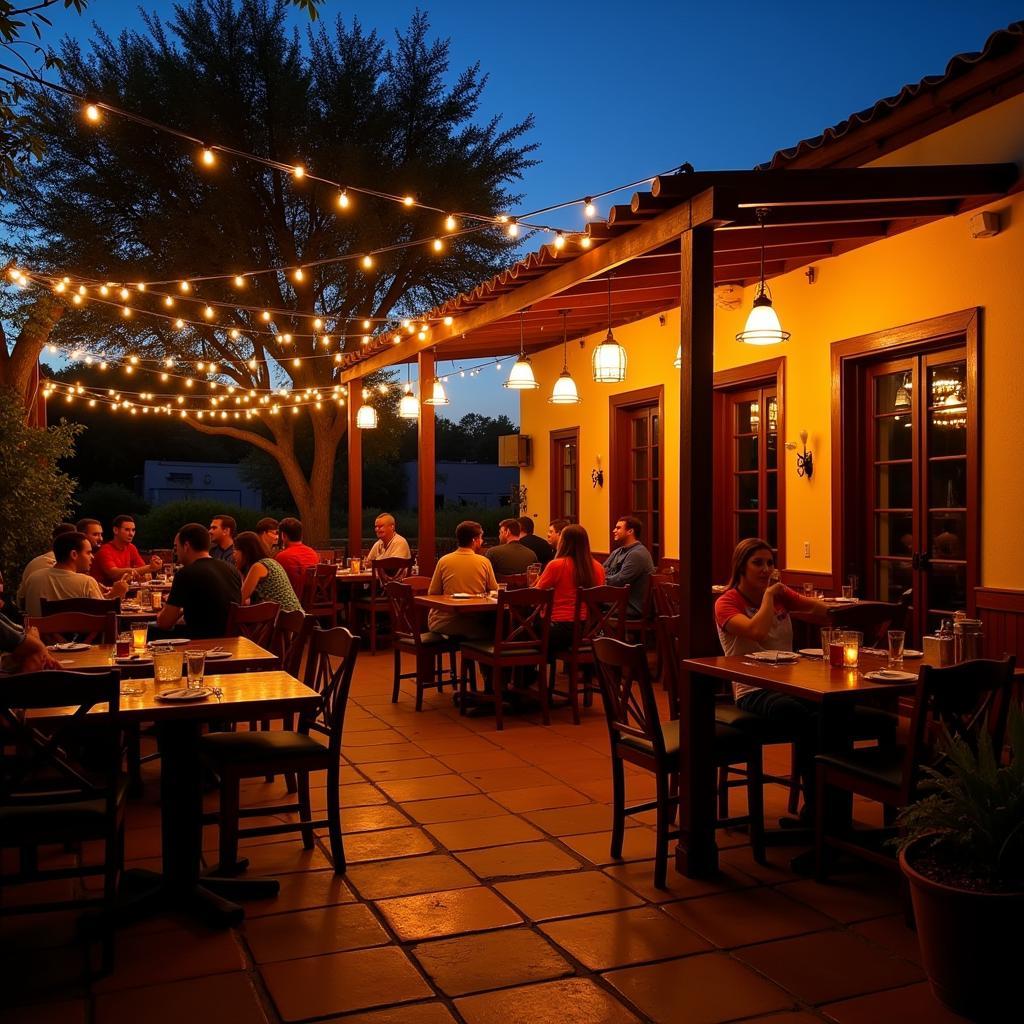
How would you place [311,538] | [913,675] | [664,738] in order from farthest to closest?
1. [311,538]
2. [664,738]
3. [913,675]

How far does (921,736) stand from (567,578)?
3.91m

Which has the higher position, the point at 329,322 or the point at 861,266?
the point at 329,322

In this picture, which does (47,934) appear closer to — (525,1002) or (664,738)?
(525,1002)

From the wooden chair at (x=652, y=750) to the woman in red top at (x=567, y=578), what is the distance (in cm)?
279

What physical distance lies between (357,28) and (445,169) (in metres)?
2.89

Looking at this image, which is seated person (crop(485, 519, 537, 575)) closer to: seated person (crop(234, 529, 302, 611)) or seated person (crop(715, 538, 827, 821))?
seated person (crop(234, 529, 302, 611))

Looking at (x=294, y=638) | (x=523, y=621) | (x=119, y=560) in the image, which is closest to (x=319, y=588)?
(x=119, y=560)

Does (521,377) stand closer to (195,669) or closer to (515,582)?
(515,582)

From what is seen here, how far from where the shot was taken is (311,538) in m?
16.7

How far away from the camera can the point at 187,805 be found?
12.4 feet

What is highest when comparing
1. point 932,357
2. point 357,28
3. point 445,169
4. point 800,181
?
point 357,28

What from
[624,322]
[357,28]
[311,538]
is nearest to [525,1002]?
[624,322]

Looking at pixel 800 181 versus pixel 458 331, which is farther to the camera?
pixel 458 331

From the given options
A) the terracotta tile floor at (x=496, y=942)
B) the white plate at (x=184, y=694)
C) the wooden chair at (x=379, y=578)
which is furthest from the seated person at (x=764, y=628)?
Result: the wooden chair at (x=379, y=578)
